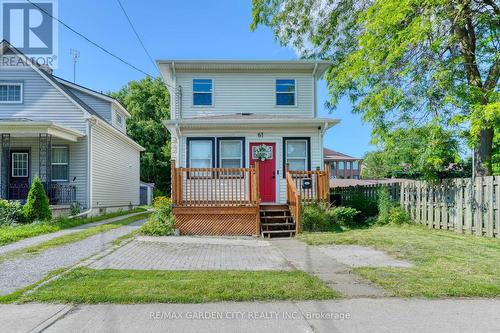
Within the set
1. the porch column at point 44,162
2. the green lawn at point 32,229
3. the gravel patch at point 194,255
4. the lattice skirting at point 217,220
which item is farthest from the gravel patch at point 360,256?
the porch column at point 44,162

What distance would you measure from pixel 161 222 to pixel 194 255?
3.32m

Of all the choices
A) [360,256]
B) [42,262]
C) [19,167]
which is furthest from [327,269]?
[19,167]

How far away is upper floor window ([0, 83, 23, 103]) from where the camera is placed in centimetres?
1565

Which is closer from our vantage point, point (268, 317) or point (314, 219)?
point (268, 317)

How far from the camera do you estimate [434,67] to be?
32.3 feet

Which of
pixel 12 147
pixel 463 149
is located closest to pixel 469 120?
pixel 463 149

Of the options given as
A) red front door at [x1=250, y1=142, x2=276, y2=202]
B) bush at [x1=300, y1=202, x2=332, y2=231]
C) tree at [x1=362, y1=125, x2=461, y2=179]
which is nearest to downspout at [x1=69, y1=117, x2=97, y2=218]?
red front door at [x1=250, y1=142, x2=276, y2=202]

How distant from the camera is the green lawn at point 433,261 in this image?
183 inches

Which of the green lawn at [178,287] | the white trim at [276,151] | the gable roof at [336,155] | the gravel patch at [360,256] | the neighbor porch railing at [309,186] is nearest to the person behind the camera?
the green lawn at [178,287]

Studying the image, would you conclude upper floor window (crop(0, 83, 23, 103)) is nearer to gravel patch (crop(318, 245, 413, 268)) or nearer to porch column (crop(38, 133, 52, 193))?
porch column (crop(38, 133, 52, 193))

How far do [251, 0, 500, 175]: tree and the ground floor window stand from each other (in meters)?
2.53

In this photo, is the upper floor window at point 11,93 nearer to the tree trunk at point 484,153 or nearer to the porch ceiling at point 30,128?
the porch ceiling at point 30,128

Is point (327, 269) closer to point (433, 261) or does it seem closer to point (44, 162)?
point (433, 261)

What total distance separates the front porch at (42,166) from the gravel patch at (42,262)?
6780 millimetres
